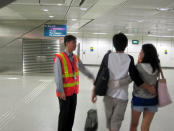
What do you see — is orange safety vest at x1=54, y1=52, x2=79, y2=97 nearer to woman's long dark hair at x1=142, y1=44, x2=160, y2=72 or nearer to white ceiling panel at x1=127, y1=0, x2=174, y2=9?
woman's long dark hair at x1=142, y1=44, x2=160, y2=72

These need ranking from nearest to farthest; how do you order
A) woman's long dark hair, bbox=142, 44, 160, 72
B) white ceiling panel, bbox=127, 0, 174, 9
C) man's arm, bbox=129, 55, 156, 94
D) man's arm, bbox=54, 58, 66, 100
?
man's arm, bbox=129, 55, 156, 94, woman's long dark hair, bbox=142, 44, 160, 72, man's arm, bbox=54, 58, 66, 100, white ceiling panel, bbox=127, 0, 174, 9

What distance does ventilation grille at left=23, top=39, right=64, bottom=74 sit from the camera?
9.80 metres

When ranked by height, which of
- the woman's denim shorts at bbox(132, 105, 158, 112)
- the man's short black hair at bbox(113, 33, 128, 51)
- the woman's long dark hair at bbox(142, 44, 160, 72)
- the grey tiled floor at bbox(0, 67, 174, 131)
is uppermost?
the man's short black hair at bbox(113, 33, 128, 51)

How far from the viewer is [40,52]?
988 cm

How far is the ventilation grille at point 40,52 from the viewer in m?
9.80

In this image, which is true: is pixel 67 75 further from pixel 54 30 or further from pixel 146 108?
pixel 54 30

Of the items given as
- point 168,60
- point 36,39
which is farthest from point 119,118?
point 168,60

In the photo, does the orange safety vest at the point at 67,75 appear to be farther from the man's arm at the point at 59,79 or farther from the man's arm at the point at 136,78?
the man's arm at the point at 136,78

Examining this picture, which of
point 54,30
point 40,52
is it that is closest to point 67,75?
point 54,30

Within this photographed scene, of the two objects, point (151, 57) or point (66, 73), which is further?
point (66, 73)

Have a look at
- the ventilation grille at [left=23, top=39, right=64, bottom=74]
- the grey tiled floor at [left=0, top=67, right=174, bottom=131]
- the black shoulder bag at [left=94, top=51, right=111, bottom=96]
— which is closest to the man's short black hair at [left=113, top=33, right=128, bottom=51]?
the black shoulder bag at [left=94, top=51, right=111, bottom=96]

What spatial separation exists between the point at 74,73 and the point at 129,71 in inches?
35.7

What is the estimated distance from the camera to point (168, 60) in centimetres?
1748

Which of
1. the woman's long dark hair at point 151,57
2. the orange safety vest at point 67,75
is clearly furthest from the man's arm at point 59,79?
the woman's long dark hair at point 151,57
